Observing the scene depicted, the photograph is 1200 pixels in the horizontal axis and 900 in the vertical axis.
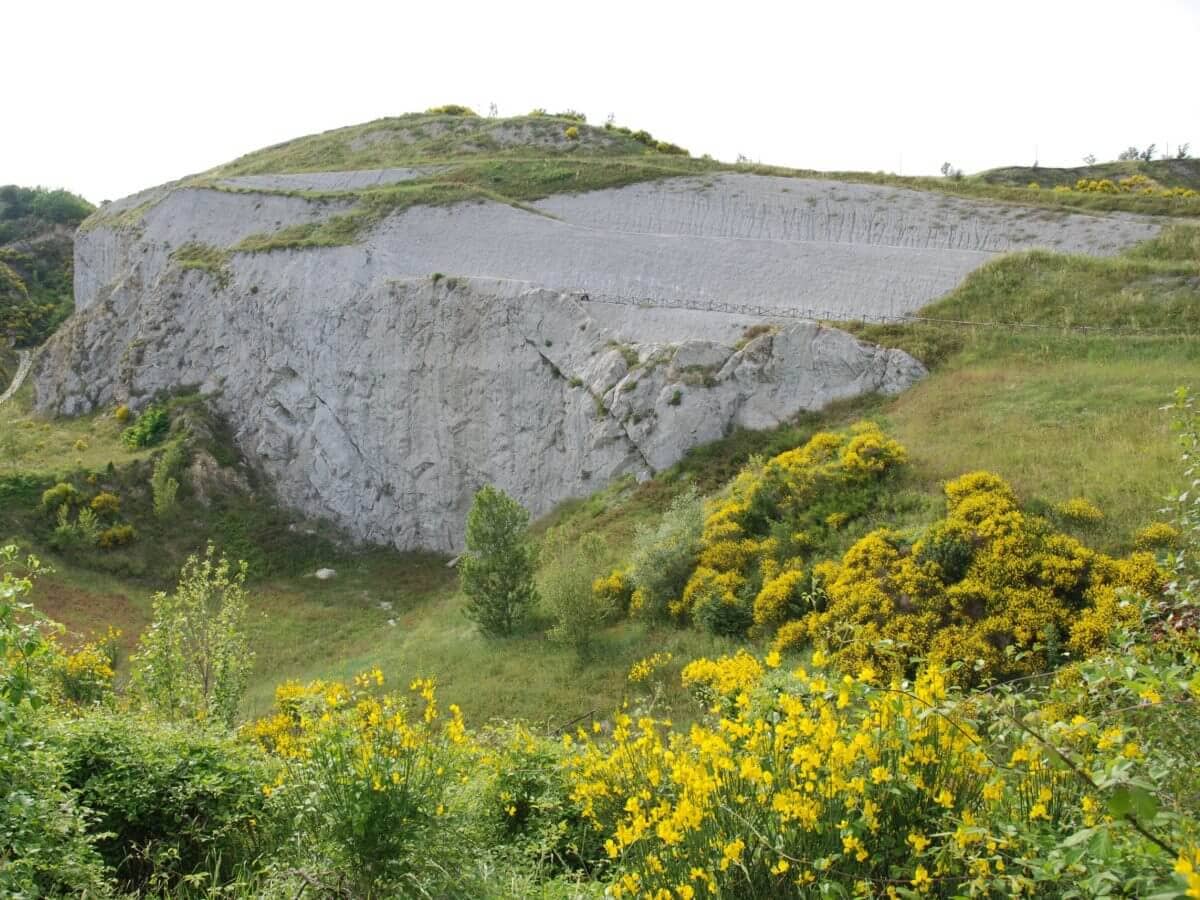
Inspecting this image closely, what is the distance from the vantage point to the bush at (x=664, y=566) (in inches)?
711

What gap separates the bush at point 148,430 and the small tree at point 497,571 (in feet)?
73.2

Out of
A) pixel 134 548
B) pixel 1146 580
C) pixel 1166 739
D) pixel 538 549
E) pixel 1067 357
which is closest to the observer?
pixel 1166 739

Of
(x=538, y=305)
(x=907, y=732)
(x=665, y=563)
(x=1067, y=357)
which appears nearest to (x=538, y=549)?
(x=665, y=563)

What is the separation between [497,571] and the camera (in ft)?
64.8

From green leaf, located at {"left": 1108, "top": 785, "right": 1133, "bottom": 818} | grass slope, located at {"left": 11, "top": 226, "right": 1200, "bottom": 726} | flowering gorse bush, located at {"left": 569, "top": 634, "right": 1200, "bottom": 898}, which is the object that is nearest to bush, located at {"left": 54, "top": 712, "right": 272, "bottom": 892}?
flowering gorse bush, located at {"left": 569, "top": 634, "right": 1200, "bottom": 898}

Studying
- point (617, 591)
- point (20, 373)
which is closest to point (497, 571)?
point (617, 591)

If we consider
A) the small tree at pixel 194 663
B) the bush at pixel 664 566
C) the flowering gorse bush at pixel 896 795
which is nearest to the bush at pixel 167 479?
the small tree at pixel 194 663

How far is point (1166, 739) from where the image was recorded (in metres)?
4.63

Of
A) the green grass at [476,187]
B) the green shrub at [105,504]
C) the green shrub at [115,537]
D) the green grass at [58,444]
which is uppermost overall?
the green grass at [476,187]

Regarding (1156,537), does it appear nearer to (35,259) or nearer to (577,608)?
(577,608)

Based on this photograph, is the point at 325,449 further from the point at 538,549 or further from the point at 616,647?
the point at 616,647

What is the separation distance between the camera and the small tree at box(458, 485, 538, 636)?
1967 cm

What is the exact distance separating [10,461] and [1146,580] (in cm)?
3843

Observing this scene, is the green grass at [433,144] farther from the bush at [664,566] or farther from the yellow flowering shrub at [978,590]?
the yellow flowering shrub at [978,590]
